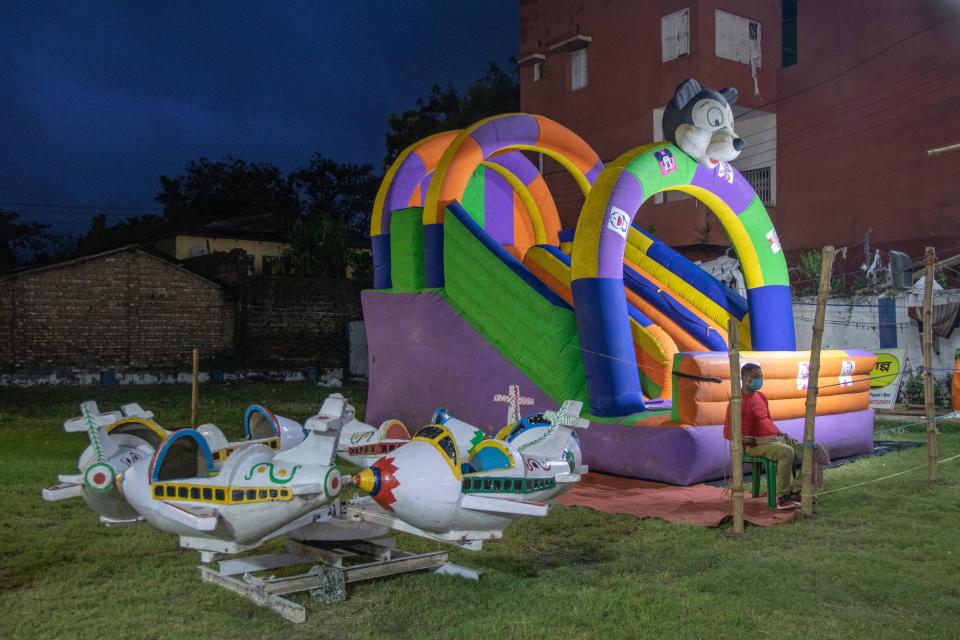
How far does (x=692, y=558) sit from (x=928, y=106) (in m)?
11.1

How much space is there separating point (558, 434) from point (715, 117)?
4.10 metres

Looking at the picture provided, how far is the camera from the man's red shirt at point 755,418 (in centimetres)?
559

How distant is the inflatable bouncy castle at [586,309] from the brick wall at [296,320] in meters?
9.74

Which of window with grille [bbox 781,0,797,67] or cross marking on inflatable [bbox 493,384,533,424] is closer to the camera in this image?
cross marking on inflatable [bbox 493,384,533,424]

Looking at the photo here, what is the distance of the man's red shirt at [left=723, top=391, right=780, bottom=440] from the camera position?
5.59m

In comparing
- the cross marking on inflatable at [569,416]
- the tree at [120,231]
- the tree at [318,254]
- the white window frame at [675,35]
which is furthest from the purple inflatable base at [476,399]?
the tree at [120,231]

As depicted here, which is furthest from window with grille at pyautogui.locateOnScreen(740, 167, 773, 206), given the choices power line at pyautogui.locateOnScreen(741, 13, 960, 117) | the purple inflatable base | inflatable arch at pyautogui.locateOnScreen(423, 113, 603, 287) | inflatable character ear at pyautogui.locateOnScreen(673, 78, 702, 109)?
inflatable character ear at pyautogui.locateOnScreen(673, 78, 702, 109)

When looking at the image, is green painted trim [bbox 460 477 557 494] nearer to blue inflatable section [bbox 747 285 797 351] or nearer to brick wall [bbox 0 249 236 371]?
blue inflatable section [bbox 747 285 797 351]

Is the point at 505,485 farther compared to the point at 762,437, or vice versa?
the point at 762,437

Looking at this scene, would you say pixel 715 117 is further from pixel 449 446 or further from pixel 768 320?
pixel 449 446

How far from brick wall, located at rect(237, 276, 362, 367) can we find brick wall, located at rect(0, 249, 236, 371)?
57 cm

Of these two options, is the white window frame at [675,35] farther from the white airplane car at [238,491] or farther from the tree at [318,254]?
the white airplane car at [238,491]

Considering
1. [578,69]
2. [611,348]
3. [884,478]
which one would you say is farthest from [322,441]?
[578,69]

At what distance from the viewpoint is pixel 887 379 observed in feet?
35.6
